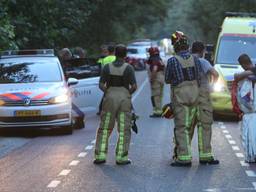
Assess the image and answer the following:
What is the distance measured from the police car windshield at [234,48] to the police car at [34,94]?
5.08 m

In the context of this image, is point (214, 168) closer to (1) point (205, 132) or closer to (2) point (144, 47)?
(1) point (205, 132)

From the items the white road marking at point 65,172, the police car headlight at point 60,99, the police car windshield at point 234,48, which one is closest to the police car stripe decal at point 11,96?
the police car headlight at point 60,99

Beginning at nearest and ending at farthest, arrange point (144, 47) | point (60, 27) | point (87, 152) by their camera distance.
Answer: point (87, 152), point (60, 27), point (144, 47)

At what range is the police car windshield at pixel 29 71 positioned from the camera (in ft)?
52.9

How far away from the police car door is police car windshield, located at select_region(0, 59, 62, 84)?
918mm

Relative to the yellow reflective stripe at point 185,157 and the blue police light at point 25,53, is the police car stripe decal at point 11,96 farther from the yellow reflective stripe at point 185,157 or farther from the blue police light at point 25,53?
the yellow reflective stripe at point 185,157

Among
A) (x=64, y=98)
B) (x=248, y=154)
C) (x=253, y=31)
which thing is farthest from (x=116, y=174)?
(x=253, y=31)

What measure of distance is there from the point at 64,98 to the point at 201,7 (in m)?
47.3

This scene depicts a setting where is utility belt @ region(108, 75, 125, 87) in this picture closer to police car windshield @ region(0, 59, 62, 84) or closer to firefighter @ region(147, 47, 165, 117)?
police car windshield @ region(0, 59, 62, 84)

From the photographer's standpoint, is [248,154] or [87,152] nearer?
[248,154]

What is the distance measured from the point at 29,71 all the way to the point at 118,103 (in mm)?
5369

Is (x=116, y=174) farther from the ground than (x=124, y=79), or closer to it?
closer to it

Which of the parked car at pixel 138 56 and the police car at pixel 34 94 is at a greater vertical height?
the police car at pixel 34 94

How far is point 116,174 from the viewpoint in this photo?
10.4 m
